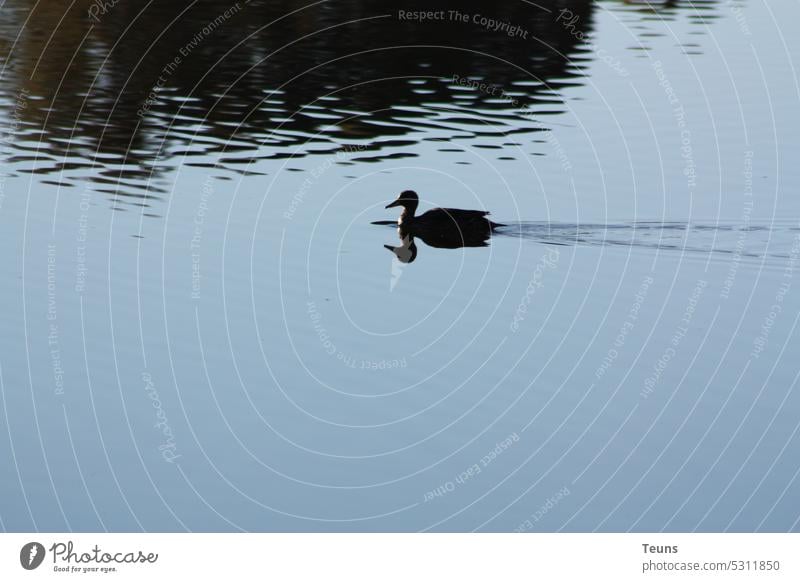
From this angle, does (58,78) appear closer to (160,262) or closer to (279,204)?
(279,204)

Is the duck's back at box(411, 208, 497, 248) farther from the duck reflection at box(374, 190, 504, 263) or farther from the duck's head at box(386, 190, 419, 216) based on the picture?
the duck's head at box(386, 190, 419, 216)

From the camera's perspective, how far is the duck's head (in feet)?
58.3

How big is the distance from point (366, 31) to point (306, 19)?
137 centimetres

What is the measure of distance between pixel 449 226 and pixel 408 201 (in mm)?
771

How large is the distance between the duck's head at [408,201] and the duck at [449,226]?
0.11 ft

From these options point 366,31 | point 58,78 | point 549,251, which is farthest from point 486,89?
point 549,251

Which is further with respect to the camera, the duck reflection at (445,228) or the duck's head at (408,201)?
the duck's head at (408,201)
